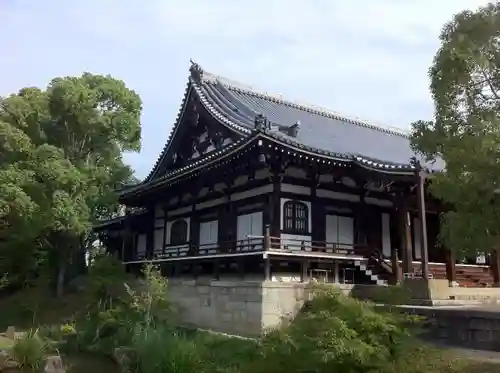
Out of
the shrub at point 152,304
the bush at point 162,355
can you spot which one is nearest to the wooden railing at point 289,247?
the shrub at point 152,304

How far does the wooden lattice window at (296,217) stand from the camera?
57.2 feet

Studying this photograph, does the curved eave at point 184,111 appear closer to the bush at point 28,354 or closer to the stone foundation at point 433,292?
the stone foundation at point 433,292

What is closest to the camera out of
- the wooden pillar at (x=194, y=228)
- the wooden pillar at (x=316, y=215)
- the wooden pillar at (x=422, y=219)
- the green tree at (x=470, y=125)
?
the green tree at (x=470, y=125)

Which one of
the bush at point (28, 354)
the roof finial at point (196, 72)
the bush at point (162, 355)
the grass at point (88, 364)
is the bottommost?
the grass at point (88, 364)

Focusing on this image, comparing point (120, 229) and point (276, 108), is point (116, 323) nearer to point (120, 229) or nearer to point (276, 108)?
point (276, 108)

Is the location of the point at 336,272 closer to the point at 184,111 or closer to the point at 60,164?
the point at 184,111

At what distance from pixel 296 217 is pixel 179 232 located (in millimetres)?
8510

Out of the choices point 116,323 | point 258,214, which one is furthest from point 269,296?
point 116,323

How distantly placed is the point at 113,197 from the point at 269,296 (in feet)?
44.5

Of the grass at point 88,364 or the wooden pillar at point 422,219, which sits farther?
the grass at point 88,364

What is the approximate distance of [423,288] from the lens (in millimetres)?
13906

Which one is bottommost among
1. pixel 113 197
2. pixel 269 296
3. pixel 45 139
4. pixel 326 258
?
pixel 269 296

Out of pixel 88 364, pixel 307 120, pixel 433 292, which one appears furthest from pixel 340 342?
pixel 307 120

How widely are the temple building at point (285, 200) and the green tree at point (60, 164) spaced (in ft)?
8.27
